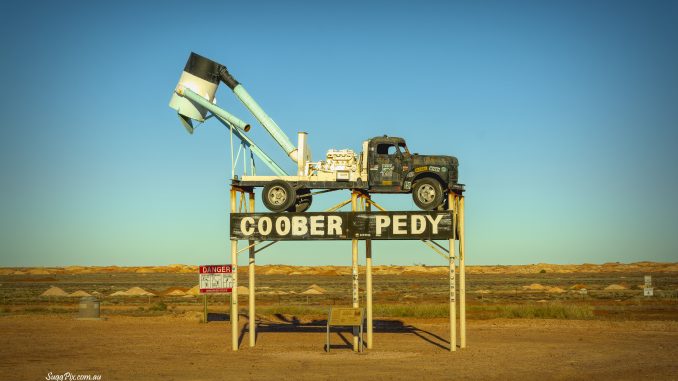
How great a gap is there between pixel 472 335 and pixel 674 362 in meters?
8.76

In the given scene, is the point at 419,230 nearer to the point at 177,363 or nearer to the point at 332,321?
the point at 332,321

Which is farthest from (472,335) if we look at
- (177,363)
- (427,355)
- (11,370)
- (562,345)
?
(11,370)

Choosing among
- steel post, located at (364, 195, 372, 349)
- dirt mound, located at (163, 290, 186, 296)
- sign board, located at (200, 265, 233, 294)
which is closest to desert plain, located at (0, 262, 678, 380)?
steel post, located at (364, 195, 372, 349)

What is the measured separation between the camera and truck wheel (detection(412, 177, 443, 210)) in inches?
959

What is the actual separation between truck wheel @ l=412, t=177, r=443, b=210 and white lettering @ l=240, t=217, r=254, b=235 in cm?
534

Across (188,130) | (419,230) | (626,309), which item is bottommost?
(626,309)

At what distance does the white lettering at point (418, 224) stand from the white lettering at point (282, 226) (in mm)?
3933

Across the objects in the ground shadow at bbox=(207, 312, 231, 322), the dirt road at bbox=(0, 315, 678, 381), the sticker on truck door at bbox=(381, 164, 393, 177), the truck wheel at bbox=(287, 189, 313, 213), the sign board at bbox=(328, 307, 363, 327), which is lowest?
the ground shadow at bbox=(207, 312, 231, 322)

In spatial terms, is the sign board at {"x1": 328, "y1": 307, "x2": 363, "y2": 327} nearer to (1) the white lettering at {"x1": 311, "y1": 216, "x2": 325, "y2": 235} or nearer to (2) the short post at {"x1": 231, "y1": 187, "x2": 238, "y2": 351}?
(1) the white lettering at {"x1": 311, "y1": 216, "x2": 325, "y2": 235}

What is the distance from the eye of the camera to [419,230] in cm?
2422

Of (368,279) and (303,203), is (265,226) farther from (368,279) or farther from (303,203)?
(368,279)

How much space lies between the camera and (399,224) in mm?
24328

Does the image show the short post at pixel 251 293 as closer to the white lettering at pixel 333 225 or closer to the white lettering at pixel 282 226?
the white lettering at pixel 282 226

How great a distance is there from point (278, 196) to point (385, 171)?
3.54 metres
